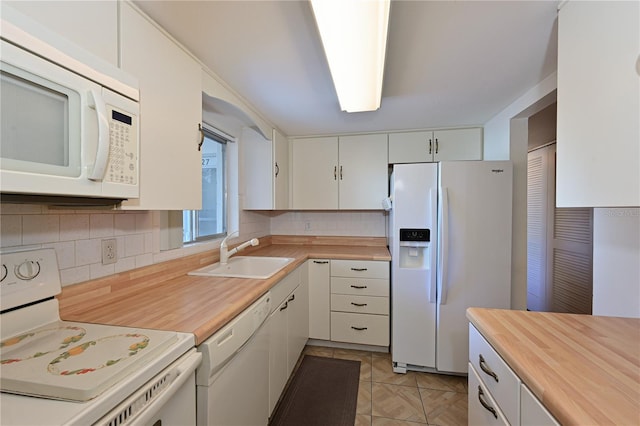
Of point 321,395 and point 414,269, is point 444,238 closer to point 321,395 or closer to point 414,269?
point 414,269

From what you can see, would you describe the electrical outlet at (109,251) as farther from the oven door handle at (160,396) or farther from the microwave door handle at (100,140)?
the oven door handle at (160,396)

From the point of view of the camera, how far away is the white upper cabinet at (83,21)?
0.71 m

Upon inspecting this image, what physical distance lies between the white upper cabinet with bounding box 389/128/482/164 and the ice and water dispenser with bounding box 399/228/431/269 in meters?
0.91

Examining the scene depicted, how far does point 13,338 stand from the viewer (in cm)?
80

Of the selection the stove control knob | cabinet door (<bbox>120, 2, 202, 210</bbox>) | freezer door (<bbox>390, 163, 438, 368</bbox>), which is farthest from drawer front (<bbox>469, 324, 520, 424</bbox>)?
the stove control knob

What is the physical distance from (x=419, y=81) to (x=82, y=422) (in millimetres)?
2028

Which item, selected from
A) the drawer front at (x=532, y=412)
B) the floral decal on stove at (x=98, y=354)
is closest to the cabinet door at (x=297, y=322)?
the floral decal on stove at (x=98, y=354)

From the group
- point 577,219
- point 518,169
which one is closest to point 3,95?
point 518,169

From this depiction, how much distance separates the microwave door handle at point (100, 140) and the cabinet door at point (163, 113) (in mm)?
242

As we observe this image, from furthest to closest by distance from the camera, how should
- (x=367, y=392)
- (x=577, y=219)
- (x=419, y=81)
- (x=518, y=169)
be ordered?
(x=577, y=219) < (x=518, y=169) < (x=367, y=392) < (x=419, y=81)

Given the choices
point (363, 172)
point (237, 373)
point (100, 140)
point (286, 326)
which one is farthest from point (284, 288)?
point (363, 172)

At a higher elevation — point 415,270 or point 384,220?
point 384,220

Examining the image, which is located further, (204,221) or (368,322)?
(368,322)

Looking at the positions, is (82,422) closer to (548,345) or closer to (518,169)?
(548,345)
